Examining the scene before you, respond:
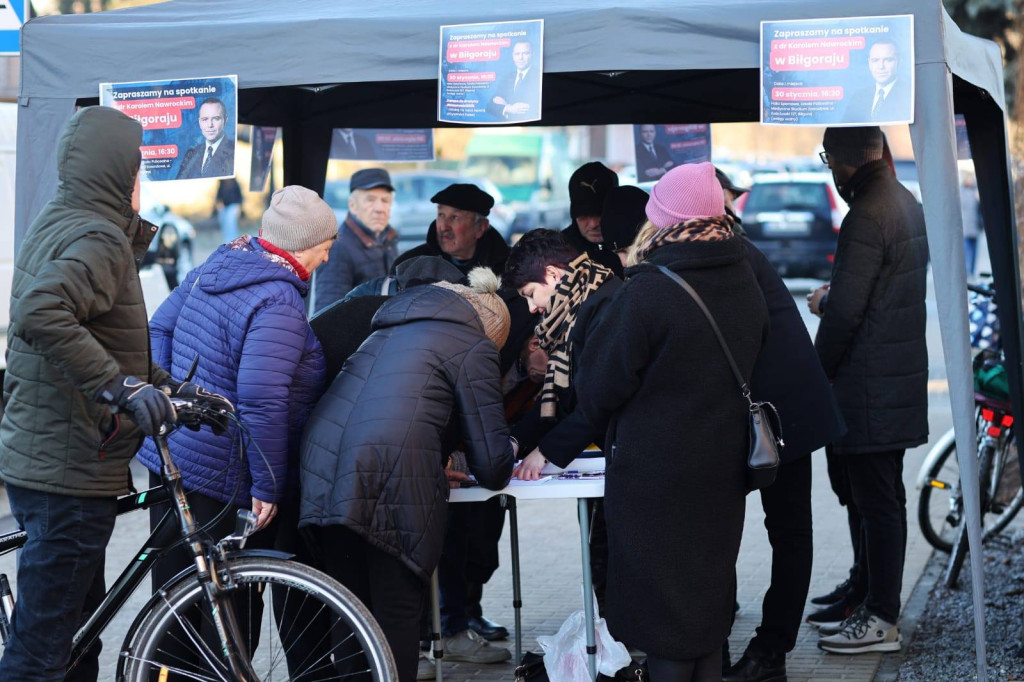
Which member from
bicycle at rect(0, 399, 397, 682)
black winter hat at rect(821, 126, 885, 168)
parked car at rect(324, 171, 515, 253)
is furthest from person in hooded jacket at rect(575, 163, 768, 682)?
parked car at rect(324, 171, 515, 253)

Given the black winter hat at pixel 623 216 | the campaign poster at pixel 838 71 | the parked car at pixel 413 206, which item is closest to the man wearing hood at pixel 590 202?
the black winter hat at pixel 623 216

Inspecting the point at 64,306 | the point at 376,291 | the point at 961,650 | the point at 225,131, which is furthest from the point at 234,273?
the point at 961,650

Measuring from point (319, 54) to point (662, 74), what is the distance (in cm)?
263

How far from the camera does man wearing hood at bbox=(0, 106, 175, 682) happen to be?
324 cm

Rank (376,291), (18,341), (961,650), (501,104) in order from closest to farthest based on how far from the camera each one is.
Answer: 1. (18,341)
2. (501,104)
3. (961,650)
4. (376,291)

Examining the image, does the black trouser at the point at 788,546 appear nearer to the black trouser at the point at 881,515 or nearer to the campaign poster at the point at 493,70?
the black trouser at the point at 881,515

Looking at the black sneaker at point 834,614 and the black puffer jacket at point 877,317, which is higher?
the black puffer jacket at point 877,317

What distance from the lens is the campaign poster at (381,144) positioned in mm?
7898

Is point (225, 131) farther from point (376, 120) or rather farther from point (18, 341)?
point (376, 120)

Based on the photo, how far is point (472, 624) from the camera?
5.36 meters

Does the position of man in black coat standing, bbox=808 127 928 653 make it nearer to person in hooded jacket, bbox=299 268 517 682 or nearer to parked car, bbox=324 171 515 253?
person in hooded jacket, bbox=299 268 517 682

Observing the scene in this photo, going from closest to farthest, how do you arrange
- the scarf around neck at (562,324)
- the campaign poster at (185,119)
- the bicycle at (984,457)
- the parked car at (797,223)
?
the scarf around neck at (562,324) < the campaign poster at (185,119) < the bicycle at (984,457) < the parked car at (797,223)

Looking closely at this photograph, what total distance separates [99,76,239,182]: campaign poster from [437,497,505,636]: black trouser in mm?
1751

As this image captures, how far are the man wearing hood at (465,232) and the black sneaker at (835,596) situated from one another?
2.12m
